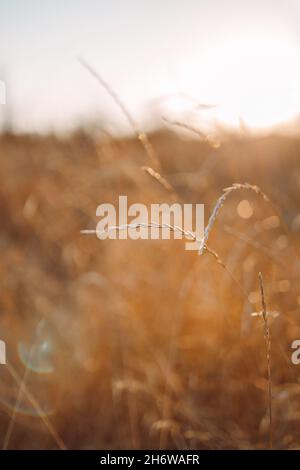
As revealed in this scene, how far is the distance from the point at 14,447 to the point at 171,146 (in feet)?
8.94

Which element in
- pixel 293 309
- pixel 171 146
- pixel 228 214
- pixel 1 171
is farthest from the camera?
pixel 171 146

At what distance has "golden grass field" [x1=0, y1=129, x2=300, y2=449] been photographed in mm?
1170

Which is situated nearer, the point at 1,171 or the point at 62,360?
the point at 62,360

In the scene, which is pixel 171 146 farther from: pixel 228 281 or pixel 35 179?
pixel 228 281

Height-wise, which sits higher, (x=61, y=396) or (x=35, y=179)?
(x=35, y=179)

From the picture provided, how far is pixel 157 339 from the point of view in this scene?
144 cm

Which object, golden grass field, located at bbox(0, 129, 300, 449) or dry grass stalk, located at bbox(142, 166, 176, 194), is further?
golden grass field, located at bbox(0, 129, 300, 449)

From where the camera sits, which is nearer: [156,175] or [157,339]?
[156,175]

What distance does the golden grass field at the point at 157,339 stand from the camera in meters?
1.17

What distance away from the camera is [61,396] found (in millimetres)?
1351

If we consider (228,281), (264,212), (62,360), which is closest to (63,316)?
(62,360)

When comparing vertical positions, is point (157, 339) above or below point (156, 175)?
below

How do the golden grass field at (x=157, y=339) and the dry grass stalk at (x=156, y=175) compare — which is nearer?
the dry grass stalk at (x=156, y=175)

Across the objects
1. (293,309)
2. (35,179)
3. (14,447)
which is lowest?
(14,447)
